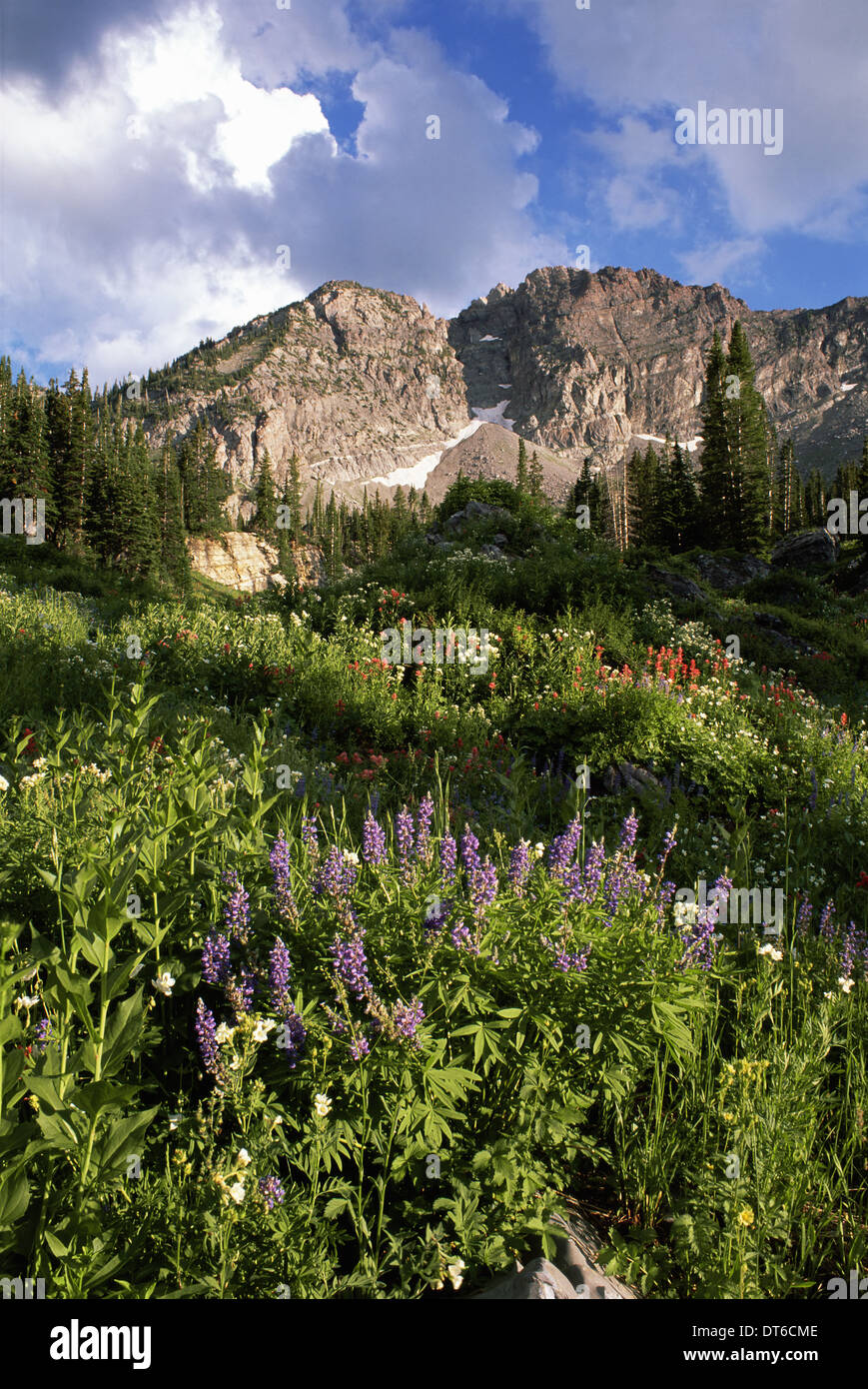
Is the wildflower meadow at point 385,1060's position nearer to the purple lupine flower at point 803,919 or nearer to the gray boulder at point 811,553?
the purple lupine flower at point 803,919

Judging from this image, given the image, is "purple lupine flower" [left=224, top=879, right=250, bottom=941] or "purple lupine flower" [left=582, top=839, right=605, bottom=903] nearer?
"purple lupine flower" [left=224, top=879, right=250, bottom=941]

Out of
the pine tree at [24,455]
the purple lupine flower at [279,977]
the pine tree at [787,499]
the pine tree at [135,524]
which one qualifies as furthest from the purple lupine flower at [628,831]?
the pine tree at [787,499]

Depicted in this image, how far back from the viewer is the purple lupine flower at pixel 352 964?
2131mm

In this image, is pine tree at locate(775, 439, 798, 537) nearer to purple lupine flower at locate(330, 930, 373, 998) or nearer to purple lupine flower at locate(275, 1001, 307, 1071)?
purple lupine flower at locate(330, 930, 373, 998)

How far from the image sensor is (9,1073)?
1555 millimetres

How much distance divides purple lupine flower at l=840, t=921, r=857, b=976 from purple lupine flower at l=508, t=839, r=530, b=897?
1.87 meters

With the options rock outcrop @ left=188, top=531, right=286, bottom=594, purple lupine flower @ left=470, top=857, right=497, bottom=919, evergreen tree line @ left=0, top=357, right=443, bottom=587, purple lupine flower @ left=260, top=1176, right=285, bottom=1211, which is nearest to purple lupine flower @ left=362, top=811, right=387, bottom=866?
purple lupine flower @ left=470, top=857, right=497, bottom=919

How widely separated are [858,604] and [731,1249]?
64.5 feet

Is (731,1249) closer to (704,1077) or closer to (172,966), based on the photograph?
Result: (704,1077)

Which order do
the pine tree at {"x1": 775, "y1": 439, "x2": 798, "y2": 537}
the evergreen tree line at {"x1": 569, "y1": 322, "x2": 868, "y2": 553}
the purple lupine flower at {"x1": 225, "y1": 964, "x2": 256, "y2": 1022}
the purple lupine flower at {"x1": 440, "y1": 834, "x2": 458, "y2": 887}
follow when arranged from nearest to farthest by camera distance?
1. the purple lupine flower at {"x1": 225, "y1": 964, "x2": 256, "y2": 1022}
2. the purple lupine flower at {"x1": 440, "y1": 834, "x2": 458, "y2": 887}
3. the evergreen tree line at {"x1": 569, "y1": 322, "x2": 868, "y2": 553}
4. the pine tree at {"x1": 775, "y1": 439, "x2": 798, "y2": 537}

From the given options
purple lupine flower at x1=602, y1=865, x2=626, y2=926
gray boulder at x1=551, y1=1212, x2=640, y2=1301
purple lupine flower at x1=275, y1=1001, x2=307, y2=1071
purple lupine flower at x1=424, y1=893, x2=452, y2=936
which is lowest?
gray boulder at x1=551, y1=1212, x2=640, y2=1301

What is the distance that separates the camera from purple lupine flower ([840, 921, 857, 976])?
3333 mm

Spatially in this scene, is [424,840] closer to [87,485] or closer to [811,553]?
[811,553]

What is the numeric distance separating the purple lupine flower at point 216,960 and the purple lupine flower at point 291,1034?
29 centimetres
